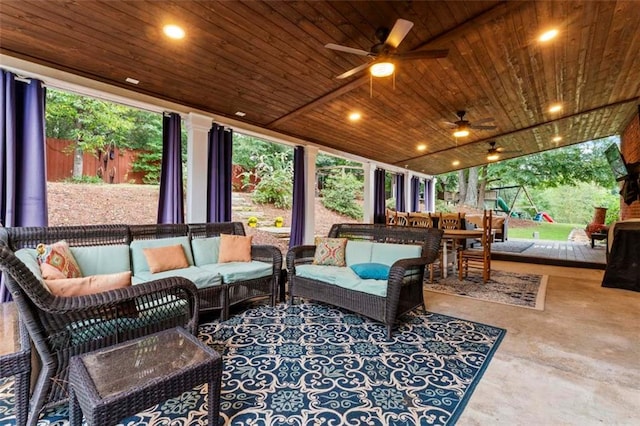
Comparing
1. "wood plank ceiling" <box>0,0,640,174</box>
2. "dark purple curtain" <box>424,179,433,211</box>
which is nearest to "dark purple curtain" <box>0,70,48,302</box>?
"wood plank ceiling" <box>0,0,640,174</box>

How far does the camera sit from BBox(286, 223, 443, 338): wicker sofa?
2.75 metres

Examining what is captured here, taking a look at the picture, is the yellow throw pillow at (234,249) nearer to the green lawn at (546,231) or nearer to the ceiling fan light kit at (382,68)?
the ceiling fan light kit at (382,68)

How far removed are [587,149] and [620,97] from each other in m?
8.00

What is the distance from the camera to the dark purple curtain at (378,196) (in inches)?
340

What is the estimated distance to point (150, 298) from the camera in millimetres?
1933

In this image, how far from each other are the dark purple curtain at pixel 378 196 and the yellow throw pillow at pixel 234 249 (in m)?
5.51

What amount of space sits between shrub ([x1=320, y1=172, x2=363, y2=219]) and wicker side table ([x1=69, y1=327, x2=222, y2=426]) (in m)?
8.71

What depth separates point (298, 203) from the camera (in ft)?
19.4

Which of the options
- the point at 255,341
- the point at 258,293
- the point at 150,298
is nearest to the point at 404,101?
the point at 258,293

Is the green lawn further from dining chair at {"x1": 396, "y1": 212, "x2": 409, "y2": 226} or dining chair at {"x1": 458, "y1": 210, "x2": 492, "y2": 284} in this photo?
dining chair at {"x1": 458, "y1": 210, "x2": 492, "y2": 284}

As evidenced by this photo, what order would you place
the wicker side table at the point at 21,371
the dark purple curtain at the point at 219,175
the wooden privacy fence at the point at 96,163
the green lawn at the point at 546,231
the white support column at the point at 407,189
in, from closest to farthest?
the wicker side table at the point at 21,371 → the dark purple curtain at the point at 219,175 → the wooden privacy fence at the point at 96,163 → the white support column at the point at 407,189 → the green lawn at the point at 546,231

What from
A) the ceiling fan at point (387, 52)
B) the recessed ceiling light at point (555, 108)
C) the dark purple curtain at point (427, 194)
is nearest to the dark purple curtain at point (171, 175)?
the ceiling fan at point (387, 52)

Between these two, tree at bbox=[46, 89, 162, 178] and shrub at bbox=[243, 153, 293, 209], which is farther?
shrub at bbox=[243, 153, 293, 209]

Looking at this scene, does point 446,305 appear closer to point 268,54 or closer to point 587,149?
point 268,54
